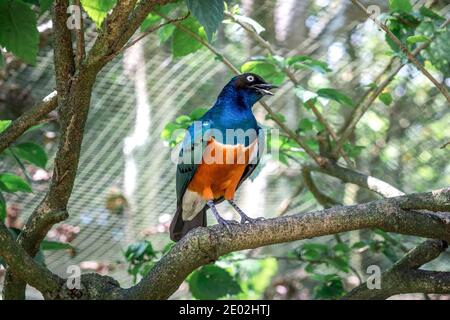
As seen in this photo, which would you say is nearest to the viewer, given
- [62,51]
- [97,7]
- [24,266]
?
[97,7]

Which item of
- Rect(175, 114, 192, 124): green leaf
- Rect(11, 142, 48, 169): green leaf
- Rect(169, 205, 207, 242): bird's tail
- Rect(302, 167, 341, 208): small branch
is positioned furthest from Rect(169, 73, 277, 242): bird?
Rect(11, 142, 48, 169): green leaf

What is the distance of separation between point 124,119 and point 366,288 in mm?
3531

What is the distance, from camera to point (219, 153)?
471 centimetres

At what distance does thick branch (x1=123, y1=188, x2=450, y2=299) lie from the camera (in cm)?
345

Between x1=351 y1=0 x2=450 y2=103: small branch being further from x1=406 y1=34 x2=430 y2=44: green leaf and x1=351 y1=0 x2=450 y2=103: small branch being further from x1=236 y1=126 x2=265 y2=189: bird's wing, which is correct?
x1=236 y1=126 x2=265 y2=189: bird's wing

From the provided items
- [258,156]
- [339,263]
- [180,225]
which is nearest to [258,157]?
[258,156]

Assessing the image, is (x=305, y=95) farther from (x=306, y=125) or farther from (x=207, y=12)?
(x=207, y=12)

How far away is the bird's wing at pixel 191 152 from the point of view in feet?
15.3

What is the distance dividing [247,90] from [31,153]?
58.3 inches

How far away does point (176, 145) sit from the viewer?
5285 millimetres

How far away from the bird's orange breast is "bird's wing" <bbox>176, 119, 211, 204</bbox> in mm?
45

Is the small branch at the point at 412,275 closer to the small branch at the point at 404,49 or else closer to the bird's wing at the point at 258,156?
the small branch at the point at 404,49

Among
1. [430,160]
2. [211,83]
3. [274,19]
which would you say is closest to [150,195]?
[211,83]

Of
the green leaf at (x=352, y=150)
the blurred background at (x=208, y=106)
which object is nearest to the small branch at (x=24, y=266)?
the green leaf at (x=352, y=150)
